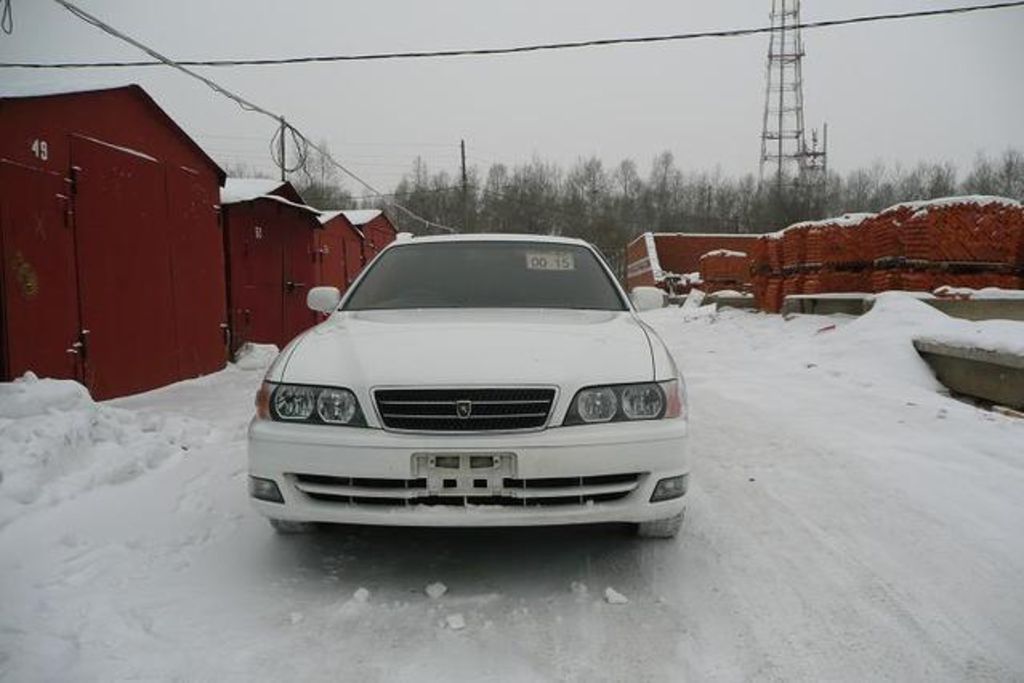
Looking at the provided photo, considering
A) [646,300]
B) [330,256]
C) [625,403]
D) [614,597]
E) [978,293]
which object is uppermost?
[330,256]

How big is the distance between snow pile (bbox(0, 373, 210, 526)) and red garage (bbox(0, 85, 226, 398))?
1.06 m

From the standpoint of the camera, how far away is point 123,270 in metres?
7.28

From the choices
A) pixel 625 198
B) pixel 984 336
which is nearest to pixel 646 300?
pixel 984 336

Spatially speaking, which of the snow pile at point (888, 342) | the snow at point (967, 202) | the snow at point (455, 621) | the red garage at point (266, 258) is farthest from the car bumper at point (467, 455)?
the red garage at point (266, 258)

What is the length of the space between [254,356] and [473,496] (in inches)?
340

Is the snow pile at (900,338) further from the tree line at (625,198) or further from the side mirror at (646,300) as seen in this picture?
the tree line at (625,198)

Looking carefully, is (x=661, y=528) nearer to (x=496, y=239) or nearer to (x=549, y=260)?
(x=549, y=260)

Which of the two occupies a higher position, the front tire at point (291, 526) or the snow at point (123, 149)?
the snow at point (123, 149)

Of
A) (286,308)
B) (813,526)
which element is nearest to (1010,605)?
(813,526)

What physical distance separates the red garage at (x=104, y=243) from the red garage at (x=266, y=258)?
102 cm

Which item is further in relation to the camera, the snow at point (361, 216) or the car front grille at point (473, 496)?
the snow at point (361, 216)

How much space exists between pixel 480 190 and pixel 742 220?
23.4 meters

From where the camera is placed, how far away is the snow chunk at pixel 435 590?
2.74 m

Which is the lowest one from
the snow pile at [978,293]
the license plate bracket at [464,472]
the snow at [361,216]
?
the license plate bracket at [464,472]
